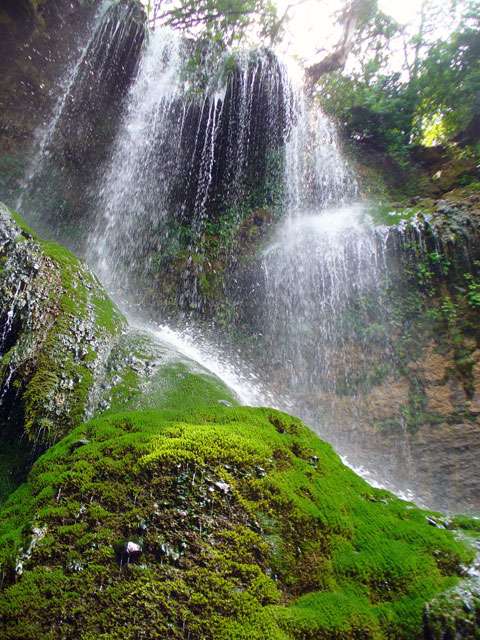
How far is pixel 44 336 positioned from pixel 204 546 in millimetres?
3503

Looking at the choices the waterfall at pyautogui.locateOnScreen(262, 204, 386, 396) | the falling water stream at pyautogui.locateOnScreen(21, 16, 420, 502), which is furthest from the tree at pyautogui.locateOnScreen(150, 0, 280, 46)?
the waterfall at pyautogui.locateOnScreen(262, 204, 386, 396)

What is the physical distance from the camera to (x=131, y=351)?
5.70 meters

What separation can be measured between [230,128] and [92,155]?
4575 millimetres

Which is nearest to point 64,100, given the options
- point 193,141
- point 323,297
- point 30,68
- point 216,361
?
point 30,68

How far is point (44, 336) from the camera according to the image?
4.85 metres

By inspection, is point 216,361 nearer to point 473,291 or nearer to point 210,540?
point 473,291

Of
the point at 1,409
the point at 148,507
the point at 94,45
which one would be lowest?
the point at 148,507

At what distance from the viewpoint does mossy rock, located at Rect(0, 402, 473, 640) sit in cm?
200

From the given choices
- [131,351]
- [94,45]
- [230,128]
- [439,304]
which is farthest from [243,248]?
[94,45]

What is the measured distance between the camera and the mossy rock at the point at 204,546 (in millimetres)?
1995

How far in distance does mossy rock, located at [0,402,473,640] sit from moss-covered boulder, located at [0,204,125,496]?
3.73ft

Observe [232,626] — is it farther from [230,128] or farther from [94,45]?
[94,45]

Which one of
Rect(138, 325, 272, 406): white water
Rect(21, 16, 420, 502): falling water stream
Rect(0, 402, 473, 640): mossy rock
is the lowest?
Rect(0, 402, 473, 640): mossy rock

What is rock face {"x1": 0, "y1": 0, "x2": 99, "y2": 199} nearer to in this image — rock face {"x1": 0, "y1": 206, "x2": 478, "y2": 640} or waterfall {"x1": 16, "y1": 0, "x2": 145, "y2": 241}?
waterfall {"x1": 16, "y1": 0, "x2": 145, "y2": 241}
